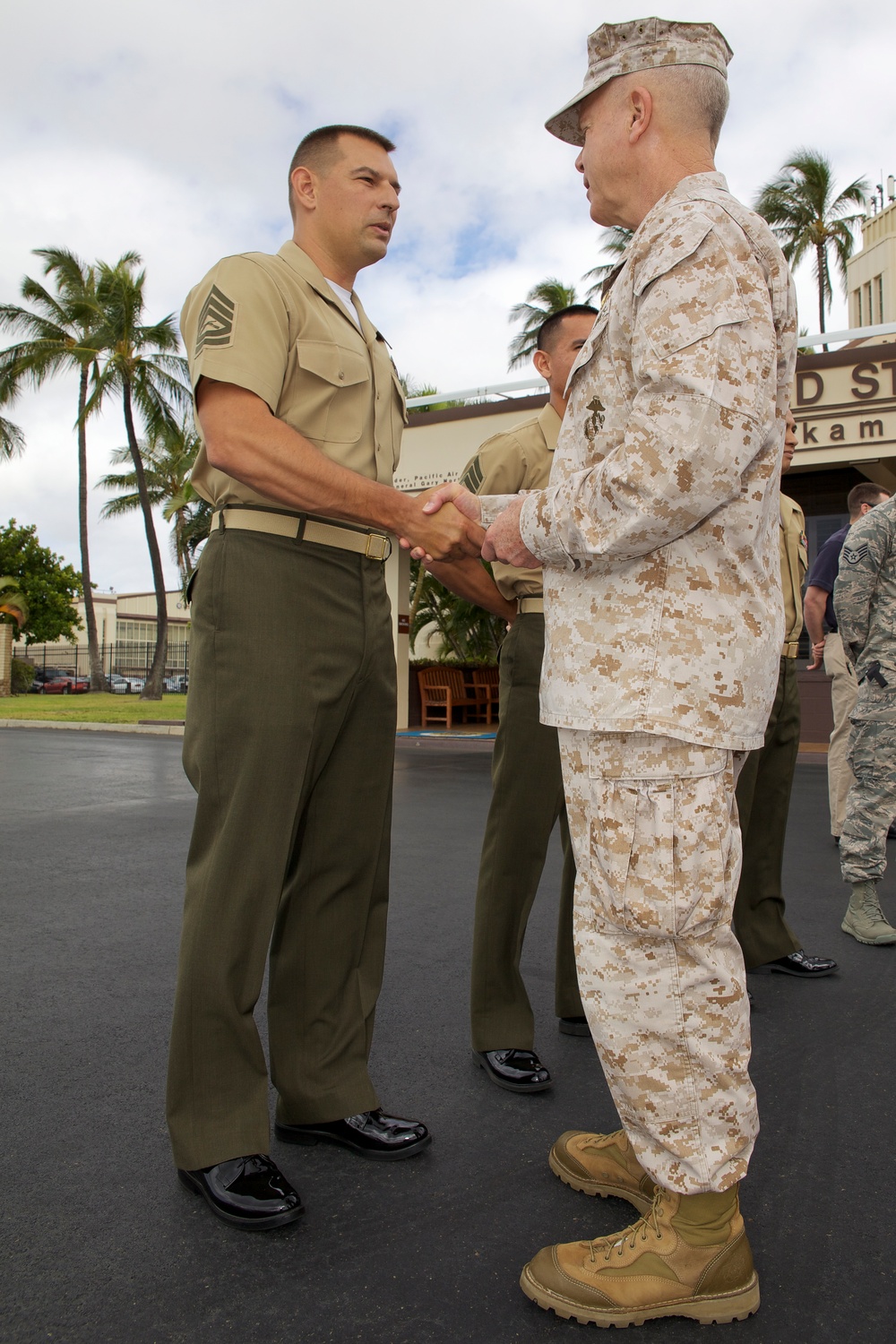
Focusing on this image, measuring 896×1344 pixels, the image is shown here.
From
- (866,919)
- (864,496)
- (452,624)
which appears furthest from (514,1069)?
(452,624)

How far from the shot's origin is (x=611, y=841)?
160 centimetres

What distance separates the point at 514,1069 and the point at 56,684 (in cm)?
4937

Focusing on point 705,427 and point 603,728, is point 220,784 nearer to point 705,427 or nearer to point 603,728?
point 603,728

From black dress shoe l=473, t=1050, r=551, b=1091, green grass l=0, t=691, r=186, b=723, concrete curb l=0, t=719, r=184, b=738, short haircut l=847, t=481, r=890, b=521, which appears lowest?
black dress shoe l=473, t=1050, r=551, b=1091

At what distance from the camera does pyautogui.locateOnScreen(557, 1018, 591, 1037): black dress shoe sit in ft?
9.52

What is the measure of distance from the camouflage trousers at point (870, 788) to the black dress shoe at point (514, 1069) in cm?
206

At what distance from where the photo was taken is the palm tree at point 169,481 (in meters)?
32.9

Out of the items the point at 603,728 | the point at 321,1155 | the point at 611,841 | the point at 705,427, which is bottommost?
the point at 321,1155

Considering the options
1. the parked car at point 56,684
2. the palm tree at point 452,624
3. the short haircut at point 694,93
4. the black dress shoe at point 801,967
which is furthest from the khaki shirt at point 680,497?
the parked car at point 56,684

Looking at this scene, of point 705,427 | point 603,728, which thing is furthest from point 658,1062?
point 705,427

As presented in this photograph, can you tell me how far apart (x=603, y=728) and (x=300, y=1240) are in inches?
43.9

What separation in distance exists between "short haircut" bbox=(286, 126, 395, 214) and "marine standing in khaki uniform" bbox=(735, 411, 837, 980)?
173cm

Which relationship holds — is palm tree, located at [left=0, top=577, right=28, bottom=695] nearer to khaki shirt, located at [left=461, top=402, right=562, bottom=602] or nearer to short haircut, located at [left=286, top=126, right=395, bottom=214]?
khaki shirt, located at [left=461, top=402, right=562, bottom=602]

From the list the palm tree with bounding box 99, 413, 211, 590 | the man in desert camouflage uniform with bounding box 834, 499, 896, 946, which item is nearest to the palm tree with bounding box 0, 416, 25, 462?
the palm tree with bounding box 99, 413, 211, 590
